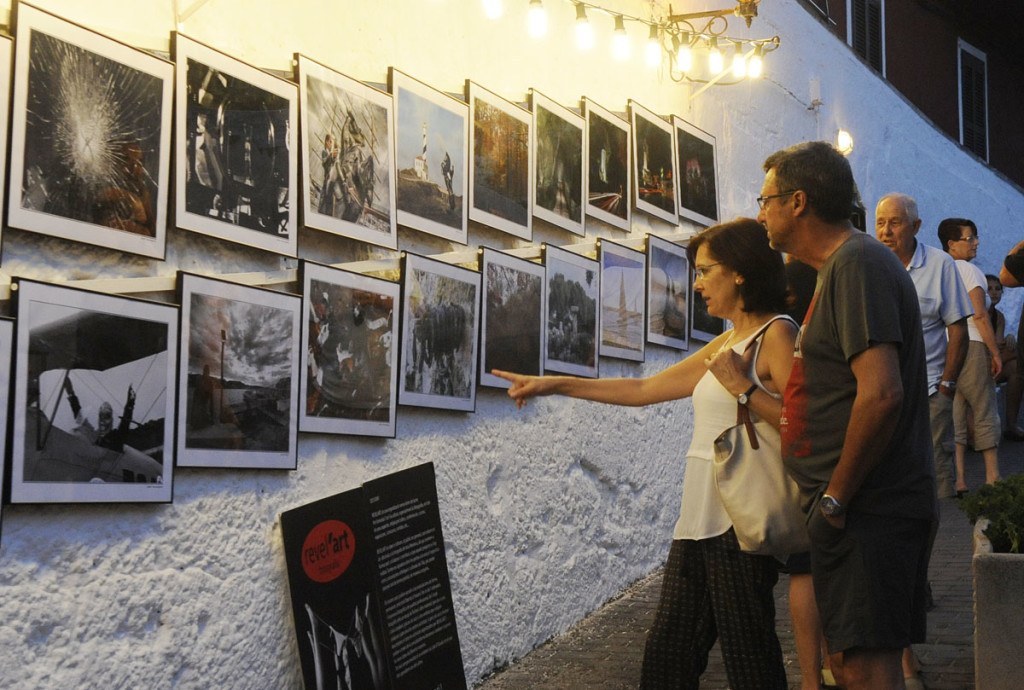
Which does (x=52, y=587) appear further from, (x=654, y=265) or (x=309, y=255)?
(x=654, y=265)

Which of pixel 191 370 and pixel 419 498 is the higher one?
pixel 191 370

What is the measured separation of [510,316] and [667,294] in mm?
1926

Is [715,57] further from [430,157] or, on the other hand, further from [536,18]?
[430,157]

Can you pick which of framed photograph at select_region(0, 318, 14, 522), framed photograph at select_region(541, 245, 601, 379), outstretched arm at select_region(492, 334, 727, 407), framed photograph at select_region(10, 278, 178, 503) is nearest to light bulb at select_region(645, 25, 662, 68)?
framed photograph at select_region(541, 245, 601, 379)

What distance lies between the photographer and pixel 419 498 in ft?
14.9

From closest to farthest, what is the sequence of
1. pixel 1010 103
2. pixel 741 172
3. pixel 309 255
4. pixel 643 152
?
pixel 309 255
pixel 643 152
pixel 741 172
pixel 1010 103

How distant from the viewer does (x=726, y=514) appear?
135 inches

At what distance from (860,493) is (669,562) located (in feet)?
2.75

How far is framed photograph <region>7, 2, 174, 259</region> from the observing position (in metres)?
2.92

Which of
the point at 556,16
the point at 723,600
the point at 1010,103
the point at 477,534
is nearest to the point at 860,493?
the point at 723,600

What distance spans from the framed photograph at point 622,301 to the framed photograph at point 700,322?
0.76m

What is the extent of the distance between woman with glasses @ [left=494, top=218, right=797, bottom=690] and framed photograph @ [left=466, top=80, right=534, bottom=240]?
4.78 feet

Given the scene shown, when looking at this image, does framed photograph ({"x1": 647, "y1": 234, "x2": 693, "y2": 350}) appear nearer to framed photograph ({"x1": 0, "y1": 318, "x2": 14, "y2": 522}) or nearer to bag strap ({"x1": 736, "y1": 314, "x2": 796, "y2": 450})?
bag strap ({"x1": 736, "y1": 314, "x2": 796, "y2": 450})

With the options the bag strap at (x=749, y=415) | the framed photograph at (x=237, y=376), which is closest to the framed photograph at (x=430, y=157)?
the framed photograph at (x=237, y=376)
